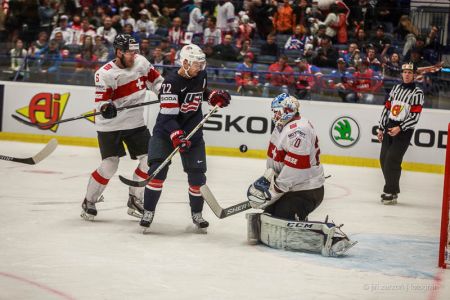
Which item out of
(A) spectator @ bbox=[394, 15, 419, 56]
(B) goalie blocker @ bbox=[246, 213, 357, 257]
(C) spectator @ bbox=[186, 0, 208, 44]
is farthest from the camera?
(C) spectator @ bbox=[186, 0, 208, 44]

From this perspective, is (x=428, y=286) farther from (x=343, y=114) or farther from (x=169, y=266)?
(x=343, y=114)

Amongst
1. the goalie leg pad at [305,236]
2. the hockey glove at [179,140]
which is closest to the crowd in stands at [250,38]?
the hockey glove at [179,140]

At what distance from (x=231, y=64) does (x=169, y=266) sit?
7.68 metres

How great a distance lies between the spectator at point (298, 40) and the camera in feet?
44.8

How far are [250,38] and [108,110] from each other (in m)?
7.39

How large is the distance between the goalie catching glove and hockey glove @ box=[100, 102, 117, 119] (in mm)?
1391

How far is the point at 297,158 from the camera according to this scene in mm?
6352

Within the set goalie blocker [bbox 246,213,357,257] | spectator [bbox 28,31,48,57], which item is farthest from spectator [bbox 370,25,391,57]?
goalie blocker [bbox 246,213,357,257]

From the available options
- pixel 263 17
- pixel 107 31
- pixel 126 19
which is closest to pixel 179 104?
A: pixel 263 17

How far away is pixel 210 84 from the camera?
12.8 m

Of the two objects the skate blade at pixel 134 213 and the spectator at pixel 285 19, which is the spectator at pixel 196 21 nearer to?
the spectator at pixel 285 19

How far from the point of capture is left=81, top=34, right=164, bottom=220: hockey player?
727 centimetres

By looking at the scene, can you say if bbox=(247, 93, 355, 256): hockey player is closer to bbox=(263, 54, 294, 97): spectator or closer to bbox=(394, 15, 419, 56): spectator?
bbox=(263, 54, 294, 97): spectator

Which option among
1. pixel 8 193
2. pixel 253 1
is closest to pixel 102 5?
pixel 253 1
